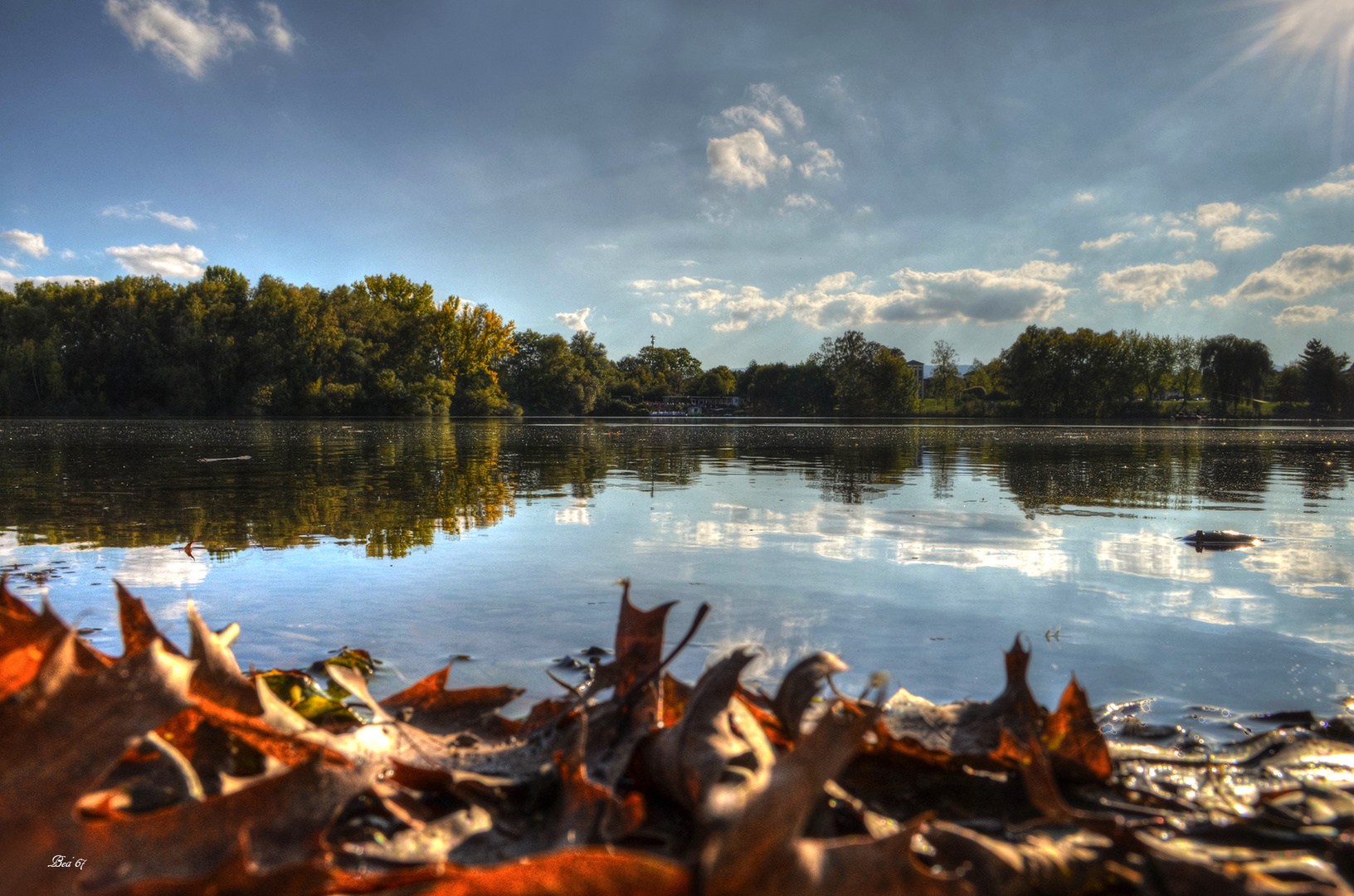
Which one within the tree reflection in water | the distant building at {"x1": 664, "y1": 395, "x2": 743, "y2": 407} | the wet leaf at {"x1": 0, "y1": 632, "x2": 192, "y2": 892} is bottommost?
the tree reflection in water

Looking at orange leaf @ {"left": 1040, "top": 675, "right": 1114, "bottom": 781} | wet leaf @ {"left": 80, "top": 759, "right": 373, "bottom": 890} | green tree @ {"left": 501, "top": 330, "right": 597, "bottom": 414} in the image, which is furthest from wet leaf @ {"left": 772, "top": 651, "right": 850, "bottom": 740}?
green tree @ {"left": 501, "top": 330, "right": 597, "bottom": 414}

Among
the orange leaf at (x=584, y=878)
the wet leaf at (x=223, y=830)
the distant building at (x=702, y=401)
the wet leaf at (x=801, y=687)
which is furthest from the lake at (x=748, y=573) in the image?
the distant building at (x=702, y=401)

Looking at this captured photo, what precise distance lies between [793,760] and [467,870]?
0.45 meters

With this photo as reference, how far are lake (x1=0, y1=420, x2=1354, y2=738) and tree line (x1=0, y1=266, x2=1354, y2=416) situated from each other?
64365 millimetres

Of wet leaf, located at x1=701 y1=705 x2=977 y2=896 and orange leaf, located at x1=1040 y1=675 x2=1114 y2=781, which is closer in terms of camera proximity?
wet leaf, located at x1=701 y1=705 x2=977 y2=896

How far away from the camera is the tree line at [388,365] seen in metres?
66.4

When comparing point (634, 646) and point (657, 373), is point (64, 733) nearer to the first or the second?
point (634, 646)

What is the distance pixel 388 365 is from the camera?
7481 centimetres

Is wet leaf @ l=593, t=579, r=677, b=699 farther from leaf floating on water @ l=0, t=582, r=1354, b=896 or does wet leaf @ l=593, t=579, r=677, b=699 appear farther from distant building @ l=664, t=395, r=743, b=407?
distant building @ l=664, t=395, r=743, b=407

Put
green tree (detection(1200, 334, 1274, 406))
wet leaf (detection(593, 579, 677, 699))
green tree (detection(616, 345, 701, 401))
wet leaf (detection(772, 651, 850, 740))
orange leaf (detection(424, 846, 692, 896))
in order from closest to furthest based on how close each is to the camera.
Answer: orange leaf (detection(424, 846, 692, 896)) → wet leaf (detection(772, 651, 850, 740)) → wet leaf (detection(593, 579, 677, 699)) → green tree (detection(1200, 334, 1274, 406)) → green tree (detection(616, 345, 701, 401))

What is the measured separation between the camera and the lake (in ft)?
9.61

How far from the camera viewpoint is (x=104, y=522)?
602cm

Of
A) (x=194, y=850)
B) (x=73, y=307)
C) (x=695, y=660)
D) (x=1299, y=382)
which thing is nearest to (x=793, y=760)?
(x=194, y=850)

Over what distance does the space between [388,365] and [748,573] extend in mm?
77573
